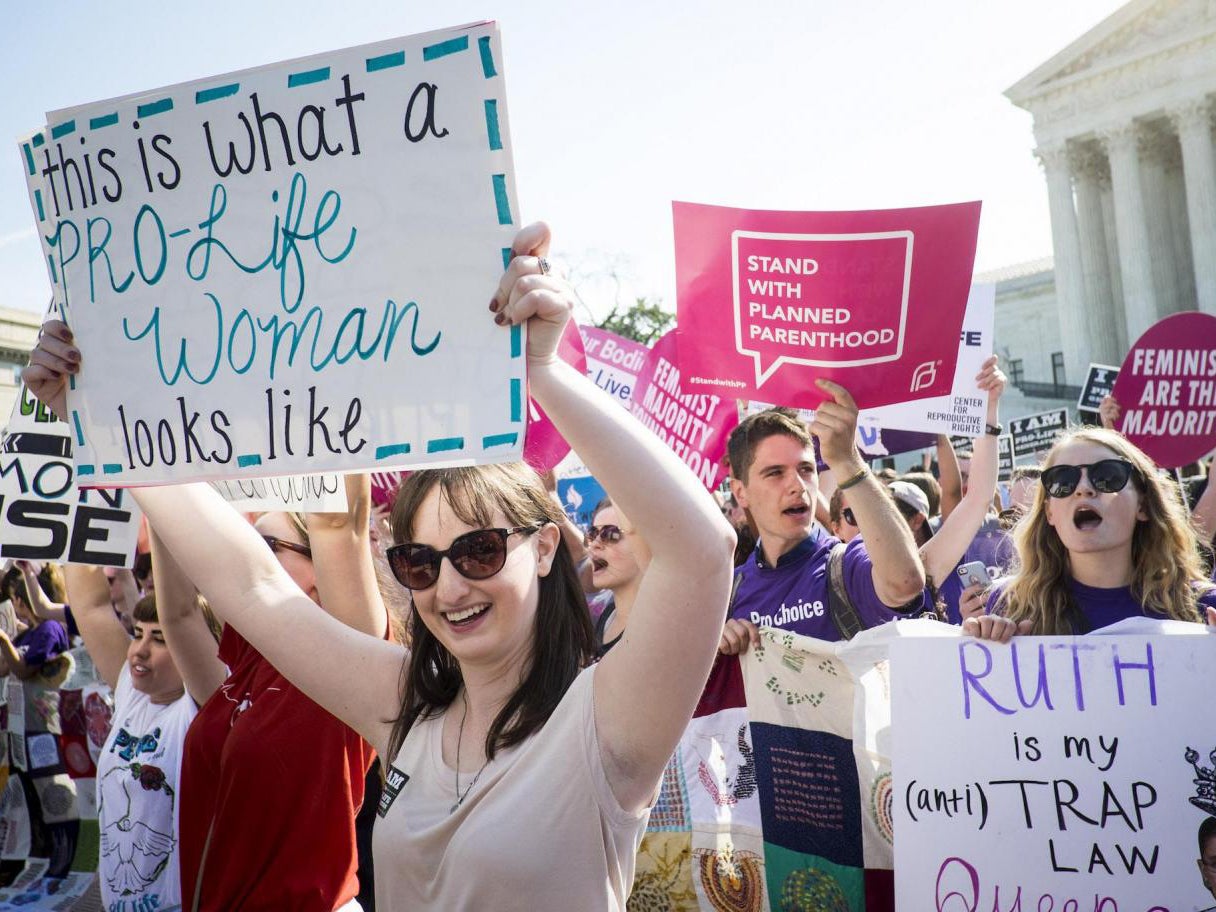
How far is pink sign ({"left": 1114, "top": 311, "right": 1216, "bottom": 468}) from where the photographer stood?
7031 millimetres

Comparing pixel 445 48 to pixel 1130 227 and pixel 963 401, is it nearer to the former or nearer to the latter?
pixel 963 401

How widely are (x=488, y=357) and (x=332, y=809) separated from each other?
53.9 inches

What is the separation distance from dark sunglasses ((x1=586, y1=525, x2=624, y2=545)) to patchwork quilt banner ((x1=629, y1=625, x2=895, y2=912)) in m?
0.86

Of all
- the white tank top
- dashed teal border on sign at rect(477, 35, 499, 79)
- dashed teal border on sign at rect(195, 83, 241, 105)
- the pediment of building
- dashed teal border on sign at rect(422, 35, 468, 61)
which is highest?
the pediment of building

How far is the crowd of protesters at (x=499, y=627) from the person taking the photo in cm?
200

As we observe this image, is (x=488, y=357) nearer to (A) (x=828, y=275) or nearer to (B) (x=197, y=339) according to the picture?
(B) (x=197, y=339)

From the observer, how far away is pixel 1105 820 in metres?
2.88

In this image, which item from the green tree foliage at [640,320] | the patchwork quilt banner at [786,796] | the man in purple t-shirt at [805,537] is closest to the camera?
the patchwork quilt banner at [786,796]

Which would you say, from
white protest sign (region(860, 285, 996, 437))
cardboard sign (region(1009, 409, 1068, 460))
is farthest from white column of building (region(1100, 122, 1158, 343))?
white protest sign (region(860, 285, 996, 437))

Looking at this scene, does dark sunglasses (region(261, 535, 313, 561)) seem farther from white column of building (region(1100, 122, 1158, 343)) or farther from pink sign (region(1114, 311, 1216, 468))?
white column of building (region(1100, 122, 1158, 343))

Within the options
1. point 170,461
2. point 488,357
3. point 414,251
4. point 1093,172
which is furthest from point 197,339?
point 1093,172

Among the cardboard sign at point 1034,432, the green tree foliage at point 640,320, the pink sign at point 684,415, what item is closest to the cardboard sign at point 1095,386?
the cardboard sign at point 1034,432

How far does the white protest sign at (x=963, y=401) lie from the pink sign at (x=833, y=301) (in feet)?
7.30

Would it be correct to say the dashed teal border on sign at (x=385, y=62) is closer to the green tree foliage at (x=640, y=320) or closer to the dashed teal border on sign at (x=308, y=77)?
the dashed teal border on sign at (x=308, y=77)
